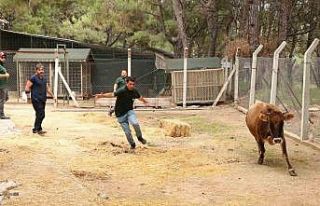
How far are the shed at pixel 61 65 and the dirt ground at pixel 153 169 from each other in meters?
10.6

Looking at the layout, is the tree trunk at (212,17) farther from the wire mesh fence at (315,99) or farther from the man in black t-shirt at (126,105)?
the man in black t-shirt at (126,105)

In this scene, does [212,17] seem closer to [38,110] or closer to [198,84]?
[198,84]

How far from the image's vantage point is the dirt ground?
7754 millimetres

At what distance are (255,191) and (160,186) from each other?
139 centimetres

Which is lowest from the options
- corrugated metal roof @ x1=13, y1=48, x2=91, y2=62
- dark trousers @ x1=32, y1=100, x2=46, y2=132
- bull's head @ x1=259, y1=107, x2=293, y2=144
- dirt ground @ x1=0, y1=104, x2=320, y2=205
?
dirt ground @ x1=0, y1=104, x2=320, y2=205

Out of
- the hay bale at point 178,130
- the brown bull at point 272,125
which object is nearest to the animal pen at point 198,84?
the hay bale at point 178,130

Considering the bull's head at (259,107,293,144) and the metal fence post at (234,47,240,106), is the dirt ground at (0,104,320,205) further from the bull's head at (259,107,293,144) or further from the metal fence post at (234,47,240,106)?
the metal fence post at (234,47,240,106)

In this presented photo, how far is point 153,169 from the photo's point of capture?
9680mm

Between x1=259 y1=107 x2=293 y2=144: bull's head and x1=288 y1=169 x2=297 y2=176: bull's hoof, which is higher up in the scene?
x1=259 y1=107 x2=293 y2=144: bull's head

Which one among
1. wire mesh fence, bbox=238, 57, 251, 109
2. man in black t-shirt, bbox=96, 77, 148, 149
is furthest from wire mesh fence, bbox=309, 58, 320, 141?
wire mesh fence, bbox=238, 57, 251, 109

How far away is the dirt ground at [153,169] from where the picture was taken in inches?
305

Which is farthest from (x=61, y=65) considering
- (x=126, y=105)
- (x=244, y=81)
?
(x=126, y=105)

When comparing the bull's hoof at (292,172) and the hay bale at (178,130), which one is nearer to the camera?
the bull's hoof at (292,172)

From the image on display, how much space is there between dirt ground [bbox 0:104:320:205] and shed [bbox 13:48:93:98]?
1063 cm
